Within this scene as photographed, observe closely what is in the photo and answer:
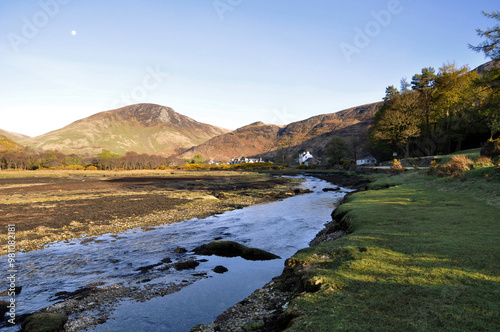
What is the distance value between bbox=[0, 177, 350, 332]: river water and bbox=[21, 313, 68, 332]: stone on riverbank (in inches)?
31.0

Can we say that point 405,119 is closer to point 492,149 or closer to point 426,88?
point 426,88

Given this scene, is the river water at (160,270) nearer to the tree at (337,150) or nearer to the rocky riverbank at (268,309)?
the rocky riverbank at (268,309)

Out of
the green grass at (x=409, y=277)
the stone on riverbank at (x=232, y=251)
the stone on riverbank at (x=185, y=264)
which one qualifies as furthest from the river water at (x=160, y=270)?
the green grass at (x=409, y=277)

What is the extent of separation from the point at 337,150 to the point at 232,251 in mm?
110394

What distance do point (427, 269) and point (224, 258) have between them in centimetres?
1038

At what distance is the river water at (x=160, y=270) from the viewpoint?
9.29 metres

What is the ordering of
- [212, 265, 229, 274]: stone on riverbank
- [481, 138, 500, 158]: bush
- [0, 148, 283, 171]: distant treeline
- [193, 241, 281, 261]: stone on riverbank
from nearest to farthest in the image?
[212, 265, 229, 274]: stone on riverbank, [193, 241, 281, 261]: stone on riverbank, [481, 138, 500, 158]: bush, [0, 148, 283, 171]: distant treeline

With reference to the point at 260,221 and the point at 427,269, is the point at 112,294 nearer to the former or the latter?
the point at 427,269

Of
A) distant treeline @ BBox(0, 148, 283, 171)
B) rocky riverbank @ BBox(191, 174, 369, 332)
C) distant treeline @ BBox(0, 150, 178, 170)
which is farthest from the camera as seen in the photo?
distant treeline @ BBox(0, 148, 283, 171)

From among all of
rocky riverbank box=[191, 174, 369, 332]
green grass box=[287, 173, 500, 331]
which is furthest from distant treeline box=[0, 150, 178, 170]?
green grass box=[287, 173, 500, 331]

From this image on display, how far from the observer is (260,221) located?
2505 centimetres

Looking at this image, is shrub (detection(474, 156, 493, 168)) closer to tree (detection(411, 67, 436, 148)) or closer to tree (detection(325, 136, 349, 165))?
tree (detection(411, 67, 436, 148))

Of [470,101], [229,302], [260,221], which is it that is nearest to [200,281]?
[229,302]

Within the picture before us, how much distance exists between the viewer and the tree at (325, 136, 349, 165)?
115731 mm
